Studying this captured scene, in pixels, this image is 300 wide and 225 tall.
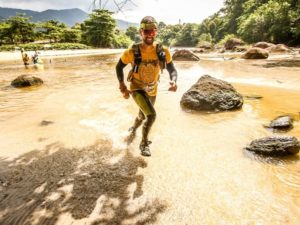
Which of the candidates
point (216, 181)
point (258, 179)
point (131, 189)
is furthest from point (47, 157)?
point (258, 179)

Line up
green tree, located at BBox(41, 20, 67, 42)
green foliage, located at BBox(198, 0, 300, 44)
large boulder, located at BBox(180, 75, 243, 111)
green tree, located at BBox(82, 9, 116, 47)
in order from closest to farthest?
large boulder, located at BBox(180, 75, 243, 111) < green foliage, located at BBox(198, 0, 300, 44) < green tree, located at BBox(41, 20, 67, 42) < green tree, located at BBox(82, 9, 116, 47)

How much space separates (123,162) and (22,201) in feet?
5.08

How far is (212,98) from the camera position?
6.79 m

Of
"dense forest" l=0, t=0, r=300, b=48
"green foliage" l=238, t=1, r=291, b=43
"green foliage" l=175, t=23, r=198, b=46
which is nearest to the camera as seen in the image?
"green foliage" l=238, t=1, r=291, b=43

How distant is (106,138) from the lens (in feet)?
16.6

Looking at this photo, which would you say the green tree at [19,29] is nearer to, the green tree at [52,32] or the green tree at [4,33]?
the green tree at [4,33]

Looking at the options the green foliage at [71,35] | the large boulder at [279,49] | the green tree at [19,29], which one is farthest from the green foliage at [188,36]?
the large boulder at [279,49]

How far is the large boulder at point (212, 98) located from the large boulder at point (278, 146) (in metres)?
2.60

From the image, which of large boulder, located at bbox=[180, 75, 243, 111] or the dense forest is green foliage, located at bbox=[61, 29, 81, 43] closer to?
the dense forest

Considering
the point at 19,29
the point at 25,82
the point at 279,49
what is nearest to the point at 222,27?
the point at 279,49

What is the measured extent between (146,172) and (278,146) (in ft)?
7.26

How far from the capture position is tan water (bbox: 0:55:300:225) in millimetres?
2788

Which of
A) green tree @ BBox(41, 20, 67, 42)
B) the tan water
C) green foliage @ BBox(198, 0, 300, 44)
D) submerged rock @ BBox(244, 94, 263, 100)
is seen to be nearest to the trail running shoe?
the tan water

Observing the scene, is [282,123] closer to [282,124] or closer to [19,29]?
[282,124]
